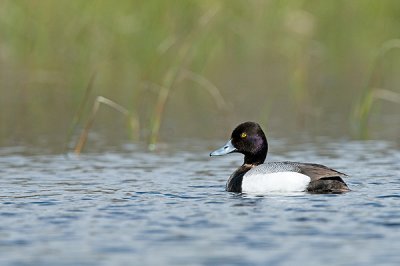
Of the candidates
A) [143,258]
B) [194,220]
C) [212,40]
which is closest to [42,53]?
[212,40]

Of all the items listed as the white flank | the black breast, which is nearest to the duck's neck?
the black breast

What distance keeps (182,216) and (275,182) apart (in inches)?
74.1

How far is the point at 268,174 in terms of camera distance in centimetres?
1127

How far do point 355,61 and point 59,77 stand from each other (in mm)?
6224

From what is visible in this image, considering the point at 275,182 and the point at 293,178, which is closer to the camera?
the point at 293,178

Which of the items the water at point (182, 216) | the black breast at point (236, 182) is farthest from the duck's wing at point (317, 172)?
the black breast at point (236, 182)

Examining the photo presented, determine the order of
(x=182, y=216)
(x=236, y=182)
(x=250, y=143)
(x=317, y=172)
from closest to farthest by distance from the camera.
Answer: (x=182, y=216) < (x=317, y=172) < (x=236, y=182) < (x=250, y=143)

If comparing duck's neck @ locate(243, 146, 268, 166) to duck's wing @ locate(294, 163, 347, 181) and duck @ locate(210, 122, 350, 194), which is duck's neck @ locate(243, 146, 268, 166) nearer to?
duck @ locate(210, 122, 350, 194)

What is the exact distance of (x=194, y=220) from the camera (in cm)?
927

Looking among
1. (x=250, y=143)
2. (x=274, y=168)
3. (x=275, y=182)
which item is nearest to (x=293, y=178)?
(x=275, y=182)

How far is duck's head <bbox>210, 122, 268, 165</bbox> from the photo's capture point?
12.1 meters

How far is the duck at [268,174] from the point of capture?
10.8m

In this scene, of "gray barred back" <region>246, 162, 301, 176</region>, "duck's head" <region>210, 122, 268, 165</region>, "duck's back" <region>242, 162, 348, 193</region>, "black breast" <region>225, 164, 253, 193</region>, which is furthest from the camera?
"duck's head" <region>210, 122, 268, 165</region>

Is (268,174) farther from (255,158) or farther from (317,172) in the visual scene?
(255,158)
